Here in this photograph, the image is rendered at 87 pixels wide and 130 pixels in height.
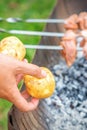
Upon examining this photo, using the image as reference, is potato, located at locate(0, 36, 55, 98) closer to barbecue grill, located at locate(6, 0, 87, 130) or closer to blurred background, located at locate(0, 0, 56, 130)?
barbecue grill, located at locate(6, 0, 87, 130)

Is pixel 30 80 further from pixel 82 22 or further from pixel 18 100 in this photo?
pixel 82 22

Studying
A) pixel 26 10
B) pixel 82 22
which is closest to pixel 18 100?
pixel 82 22

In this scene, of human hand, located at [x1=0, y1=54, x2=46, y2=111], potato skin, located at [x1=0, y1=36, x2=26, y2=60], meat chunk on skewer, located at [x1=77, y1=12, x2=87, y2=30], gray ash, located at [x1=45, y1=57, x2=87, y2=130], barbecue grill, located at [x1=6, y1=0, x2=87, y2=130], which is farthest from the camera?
meat chunk on skewer, located at [x1=77, y1=12, x2=87, y2=30]

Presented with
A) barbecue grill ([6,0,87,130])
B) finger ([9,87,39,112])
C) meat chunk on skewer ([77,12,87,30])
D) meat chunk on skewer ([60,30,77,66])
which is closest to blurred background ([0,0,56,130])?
barbecue grill ([6,0,87,130])

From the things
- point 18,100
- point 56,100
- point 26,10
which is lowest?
point 56,100

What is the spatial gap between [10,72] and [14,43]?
24 cm

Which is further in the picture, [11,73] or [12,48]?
[12,48]

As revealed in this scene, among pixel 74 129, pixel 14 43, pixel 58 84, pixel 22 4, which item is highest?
pixel 22 4

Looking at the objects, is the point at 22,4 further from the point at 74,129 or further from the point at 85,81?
the point at 74,129

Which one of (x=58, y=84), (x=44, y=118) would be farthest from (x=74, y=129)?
(x=58, y=84)

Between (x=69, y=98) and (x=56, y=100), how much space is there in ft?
0.27

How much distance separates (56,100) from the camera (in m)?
2.38

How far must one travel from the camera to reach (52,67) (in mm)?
2623

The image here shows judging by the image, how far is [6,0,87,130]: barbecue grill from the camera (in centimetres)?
207
